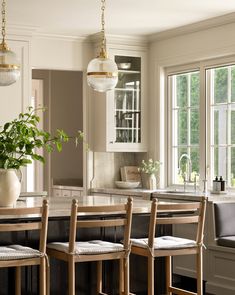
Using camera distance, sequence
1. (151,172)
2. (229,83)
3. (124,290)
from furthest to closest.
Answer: (151,172), (229,83), (124,290)

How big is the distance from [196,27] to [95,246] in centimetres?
343

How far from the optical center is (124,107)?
7914 mm

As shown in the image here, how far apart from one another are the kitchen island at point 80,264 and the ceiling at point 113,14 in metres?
1.90

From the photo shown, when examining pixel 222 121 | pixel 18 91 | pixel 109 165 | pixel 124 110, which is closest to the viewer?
pixel 222 121

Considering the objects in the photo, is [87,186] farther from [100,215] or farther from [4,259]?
[4,259]

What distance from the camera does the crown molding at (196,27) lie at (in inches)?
264

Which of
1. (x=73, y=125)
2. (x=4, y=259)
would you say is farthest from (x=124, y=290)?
(x=73, y=125)

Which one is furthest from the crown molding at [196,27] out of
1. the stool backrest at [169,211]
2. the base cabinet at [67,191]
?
the stool backrest at [169,211]

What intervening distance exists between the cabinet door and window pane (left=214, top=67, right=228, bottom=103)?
44.4 inches

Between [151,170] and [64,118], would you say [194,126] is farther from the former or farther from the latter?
[64,118]

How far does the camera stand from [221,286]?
612 centimetres

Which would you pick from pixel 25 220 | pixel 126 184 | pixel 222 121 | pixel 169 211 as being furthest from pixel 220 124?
pixel 25 220

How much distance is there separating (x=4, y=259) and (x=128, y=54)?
14.3 feet

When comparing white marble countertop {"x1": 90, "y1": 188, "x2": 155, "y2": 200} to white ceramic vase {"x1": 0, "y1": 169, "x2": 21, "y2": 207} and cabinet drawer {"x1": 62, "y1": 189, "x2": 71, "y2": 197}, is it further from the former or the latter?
white ceramic vase {"x1": 0, "y1": 169, "x2": 21, "y2": 207}
